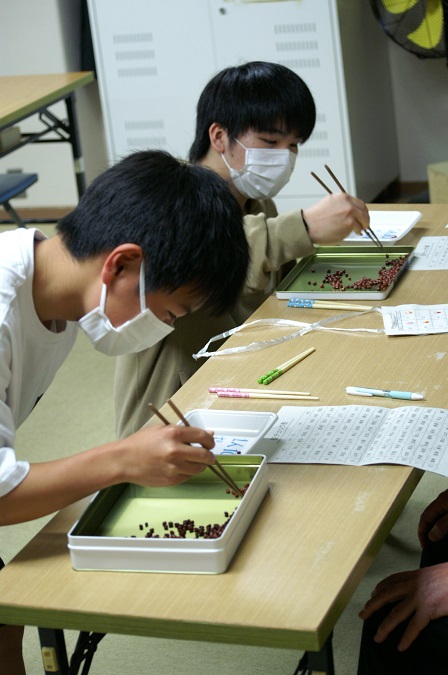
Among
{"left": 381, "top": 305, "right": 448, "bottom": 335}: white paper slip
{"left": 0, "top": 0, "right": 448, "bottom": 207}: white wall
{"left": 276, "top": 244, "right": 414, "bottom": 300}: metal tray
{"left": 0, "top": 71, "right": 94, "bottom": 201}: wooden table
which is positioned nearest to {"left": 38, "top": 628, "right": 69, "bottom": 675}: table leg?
{"left": 381, "top": 305, "right": 448, "bottom": 335}: white paper slip

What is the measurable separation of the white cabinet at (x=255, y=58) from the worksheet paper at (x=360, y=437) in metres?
2.91

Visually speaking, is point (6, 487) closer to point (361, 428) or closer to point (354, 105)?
point (361, 428)

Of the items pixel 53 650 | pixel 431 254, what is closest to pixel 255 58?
pixel 431 254

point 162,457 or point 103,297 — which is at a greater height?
point 103,297

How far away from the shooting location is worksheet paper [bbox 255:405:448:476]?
1.35 m

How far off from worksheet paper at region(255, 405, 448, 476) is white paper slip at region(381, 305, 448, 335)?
→ 29 cm

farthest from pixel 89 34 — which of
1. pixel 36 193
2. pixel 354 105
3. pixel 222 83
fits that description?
pixel 222 83

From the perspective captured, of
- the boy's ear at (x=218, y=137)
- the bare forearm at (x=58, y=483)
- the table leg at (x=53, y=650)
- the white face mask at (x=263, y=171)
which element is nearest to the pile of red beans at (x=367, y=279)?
the white face mask at (x=263, y=171)

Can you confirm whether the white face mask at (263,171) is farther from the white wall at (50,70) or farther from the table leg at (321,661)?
the white wall at (50,70)

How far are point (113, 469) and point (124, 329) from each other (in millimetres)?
205

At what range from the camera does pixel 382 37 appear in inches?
181

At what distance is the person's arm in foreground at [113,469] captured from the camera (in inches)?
47.3

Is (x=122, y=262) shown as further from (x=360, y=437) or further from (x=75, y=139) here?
(x=75, y=139)

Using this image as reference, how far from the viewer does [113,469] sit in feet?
4.01
